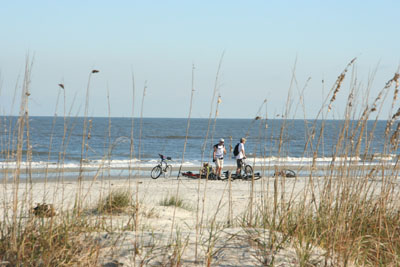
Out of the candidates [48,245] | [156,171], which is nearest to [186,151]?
[156,171]

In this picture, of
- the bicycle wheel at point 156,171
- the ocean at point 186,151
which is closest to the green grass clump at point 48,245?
the ocean at point 186,151

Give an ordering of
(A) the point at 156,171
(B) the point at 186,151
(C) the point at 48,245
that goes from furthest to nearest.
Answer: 1. (B) the point at 186,151
2. (A) the point at 156,171
3. (C) the point at 48,245

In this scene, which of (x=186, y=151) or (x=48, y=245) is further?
(x=186, y=151)

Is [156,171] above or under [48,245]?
under

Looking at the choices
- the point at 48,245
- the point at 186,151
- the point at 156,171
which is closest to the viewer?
the point at 48,245

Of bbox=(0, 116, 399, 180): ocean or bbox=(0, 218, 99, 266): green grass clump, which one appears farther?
bbox=(0, 116, 399, 180): ocean

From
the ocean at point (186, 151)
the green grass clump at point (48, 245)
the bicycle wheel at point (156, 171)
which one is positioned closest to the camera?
the green grass clump at point (48, 245)

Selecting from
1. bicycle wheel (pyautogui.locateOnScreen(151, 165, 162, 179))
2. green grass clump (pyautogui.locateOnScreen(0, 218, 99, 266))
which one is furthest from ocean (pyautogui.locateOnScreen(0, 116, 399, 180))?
bicycle wheel (pyautogui.locateOnScreen(151, 165, 162, 179))

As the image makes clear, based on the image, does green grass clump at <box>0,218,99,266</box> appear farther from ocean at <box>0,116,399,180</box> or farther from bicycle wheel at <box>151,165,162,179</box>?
bicycle wheel at <box>151,165,162,179</box>

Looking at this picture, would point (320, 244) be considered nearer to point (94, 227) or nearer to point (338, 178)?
point (338, 178)

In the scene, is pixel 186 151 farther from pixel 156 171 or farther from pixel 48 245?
pixel 48 245

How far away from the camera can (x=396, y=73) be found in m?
3.57

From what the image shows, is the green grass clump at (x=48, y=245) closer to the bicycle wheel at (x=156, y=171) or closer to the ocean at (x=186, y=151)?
the ocean at (x=186, y=151)

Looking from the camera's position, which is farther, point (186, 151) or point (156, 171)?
point (186, 151)
